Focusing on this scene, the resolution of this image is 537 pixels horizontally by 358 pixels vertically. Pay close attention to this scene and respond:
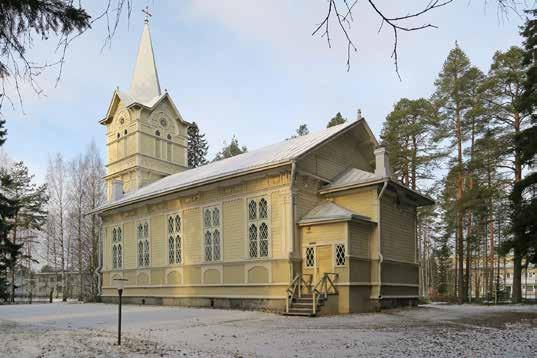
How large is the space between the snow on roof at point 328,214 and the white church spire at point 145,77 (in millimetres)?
20903

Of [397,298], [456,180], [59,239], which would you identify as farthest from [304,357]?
[59,239]

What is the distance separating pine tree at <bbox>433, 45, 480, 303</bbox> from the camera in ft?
104

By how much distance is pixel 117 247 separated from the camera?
29.2 metres

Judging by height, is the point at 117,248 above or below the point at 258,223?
below

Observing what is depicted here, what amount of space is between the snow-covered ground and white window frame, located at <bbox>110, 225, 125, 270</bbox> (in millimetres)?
12388

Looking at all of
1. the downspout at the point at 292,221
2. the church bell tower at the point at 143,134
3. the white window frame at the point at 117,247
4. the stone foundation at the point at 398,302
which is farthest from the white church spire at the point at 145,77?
the stone foundation at the point at 398,302

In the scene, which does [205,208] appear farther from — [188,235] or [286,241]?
[286,241]

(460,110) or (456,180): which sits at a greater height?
(460,110)

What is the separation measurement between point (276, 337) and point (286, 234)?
8.28m

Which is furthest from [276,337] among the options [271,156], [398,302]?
[271,156]

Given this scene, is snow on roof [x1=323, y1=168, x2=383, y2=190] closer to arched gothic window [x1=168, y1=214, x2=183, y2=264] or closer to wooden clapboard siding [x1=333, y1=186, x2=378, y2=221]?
wooden clapboard siding [x1=333, y1=186, x2=378, y2=221]

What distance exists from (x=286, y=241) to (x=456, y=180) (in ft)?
57.6

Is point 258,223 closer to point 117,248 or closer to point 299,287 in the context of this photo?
point 299,287

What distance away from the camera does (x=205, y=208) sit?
23.0 m
